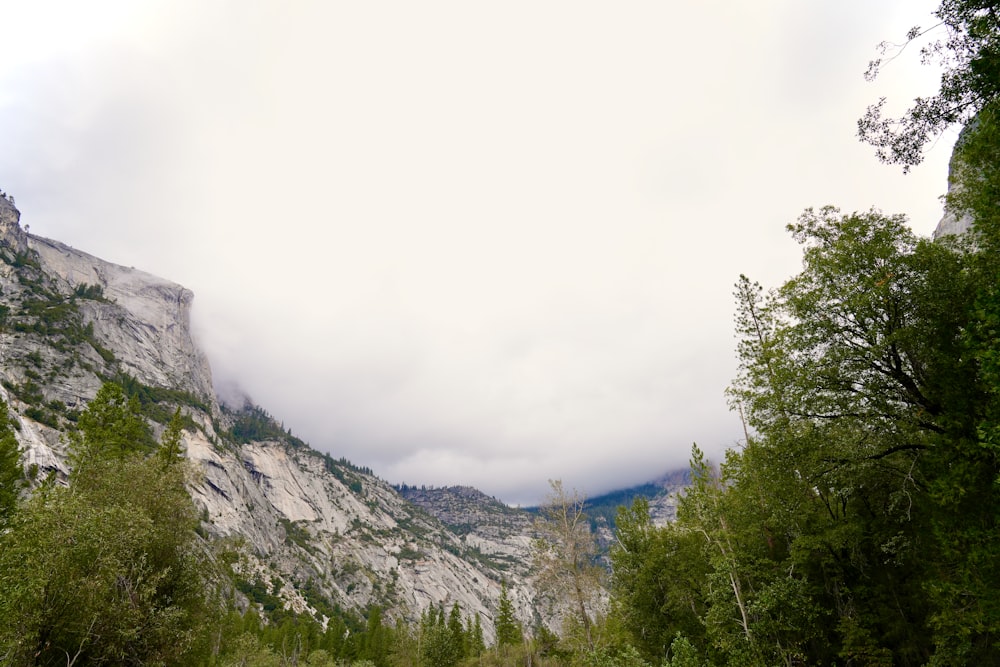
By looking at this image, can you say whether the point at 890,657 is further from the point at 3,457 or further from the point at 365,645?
the point at 365,645

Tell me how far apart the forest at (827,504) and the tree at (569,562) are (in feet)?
0.40

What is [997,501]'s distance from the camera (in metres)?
13.7

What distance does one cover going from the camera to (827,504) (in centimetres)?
2020

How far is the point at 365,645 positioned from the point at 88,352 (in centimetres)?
18484

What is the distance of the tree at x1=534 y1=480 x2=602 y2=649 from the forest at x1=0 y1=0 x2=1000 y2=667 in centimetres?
12

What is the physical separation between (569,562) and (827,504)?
1455 centimetres

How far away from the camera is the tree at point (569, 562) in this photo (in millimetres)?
26938

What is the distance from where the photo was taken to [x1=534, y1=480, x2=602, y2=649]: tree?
26.9 meters

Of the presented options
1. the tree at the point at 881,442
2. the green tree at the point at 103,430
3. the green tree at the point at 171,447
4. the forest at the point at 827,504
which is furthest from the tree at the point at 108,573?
the tree at the point at 881,442

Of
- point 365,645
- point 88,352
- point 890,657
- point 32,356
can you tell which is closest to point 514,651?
point 365,645

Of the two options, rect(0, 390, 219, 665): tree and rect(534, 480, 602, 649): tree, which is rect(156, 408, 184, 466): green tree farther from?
rect(534, 480, 602, 649): tree

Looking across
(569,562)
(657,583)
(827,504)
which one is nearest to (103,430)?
(569,562)

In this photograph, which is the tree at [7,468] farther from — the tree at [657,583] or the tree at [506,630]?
the tree at [506,630]

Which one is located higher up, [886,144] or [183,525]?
[886,144]
